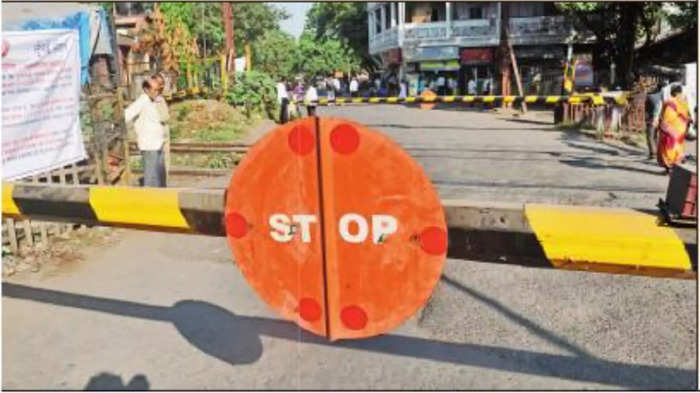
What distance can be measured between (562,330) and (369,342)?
129 cm

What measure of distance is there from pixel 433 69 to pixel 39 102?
36611 mm

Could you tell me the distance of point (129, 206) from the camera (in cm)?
271

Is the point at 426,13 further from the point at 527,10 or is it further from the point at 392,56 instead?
the point at 527,10

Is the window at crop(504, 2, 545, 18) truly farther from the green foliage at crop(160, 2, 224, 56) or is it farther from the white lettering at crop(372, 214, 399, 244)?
the white lettering at crop(372, 214, 399, 244)

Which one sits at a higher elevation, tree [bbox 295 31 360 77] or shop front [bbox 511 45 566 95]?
tree [bbox 295 31 360 77]

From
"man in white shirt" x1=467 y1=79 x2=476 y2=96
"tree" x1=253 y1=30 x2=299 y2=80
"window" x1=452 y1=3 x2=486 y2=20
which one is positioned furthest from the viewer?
"tree" x1=253 y1=30 x2=299 y2=80

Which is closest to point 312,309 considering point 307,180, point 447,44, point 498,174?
point 307,180

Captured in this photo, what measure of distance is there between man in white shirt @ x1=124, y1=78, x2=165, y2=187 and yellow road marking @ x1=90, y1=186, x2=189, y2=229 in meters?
4.75

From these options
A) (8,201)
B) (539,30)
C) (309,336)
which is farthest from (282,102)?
(539,30)

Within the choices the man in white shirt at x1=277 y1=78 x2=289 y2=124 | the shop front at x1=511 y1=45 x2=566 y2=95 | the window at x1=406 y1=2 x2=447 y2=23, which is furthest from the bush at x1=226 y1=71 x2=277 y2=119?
the window at x1=406 y1=2 x2=447 y2=23

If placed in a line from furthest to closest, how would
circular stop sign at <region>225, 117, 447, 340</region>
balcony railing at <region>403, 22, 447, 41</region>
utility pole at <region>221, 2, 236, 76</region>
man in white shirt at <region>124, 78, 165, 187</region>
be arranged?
balcony railing at <region>403, 22, 447, 41</region>
utility pole at <region>221, 2, 236, 76</region>
man in white shirt at <region>124, 78, 165, 187</region>
circular stop sign at <region>225, 117, 447, 340</region>

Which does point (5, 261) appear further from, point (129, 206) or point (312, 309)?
point (312, 309)

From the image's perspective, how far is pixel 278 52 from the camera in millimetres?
62625

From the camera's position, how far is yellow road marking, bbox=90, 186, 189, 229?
2604 mm
